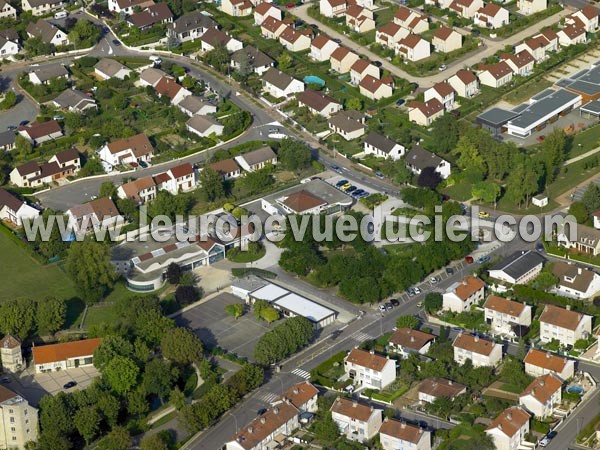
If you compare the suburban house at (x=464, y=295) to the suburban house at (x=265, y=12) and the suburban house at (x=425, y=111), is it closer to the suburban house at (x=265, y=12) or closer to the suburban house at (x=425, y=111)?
the suburban house at (x=425, y=111)

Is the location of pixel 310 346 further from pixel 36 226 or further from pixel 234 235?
pixel 36 226

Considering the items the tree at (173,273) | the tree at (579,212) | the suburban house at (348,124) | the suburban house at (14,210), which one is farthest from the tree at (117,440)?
the suburban house at (348,124)

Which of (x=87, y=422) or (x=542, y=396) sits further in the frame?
(x=542, y=396)

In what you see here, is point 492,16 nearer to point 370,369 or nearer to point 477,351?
point 477,351

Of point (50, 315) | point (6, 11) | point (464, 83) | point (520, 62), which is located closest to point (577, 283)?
point (464, 83)

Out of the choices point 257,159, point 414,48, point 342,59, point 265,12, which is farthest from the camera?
point 265,12

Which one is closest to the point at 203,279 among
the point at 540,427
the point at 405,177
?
the point at 405,177
